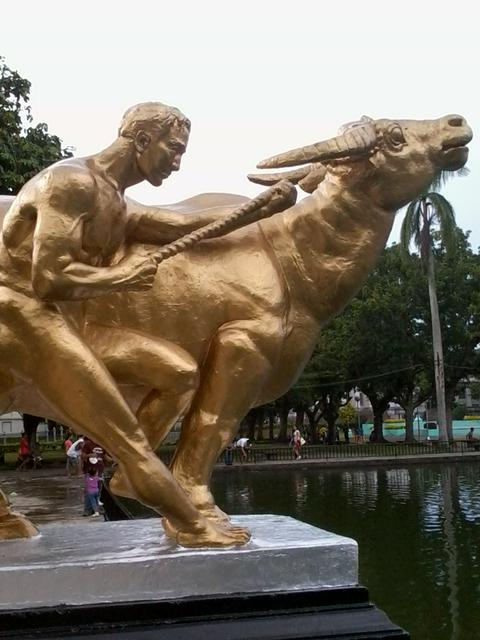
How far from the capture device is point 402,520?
12.9m

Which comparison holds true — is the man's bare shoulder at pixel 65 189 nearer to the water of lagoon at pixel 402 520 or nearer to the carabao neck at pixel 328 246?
the carabao neck at pixel 328 246

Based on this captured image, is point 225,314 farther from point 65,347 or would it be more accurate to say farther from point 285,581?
point 285,581

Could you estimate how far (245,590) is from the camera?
2.87 m

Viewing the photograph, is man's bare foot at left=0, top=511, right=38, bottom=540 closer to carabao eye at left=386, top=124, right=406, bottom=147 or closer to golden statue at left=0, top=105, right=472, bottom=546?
golden statue at left=0, top=105, right=472, bottom=546

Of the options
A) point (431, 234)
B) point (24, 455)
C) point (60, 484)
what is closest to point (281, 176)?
point (60, 484)

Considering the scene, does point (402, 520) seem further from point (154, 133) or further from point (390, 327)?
point (390, 327)

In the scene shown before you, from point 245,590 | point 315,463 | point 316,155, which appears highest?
point 316,155

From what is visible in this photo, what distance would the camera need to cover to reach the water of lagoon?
7660 millimetres

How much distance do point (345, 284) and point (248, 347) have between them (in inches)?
22.7

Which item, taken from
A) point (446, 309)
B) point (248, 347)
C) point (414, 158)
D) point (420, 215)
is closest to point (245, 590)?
point (248, 347)

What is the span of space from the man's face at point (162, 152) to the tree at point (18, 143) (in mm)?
13245

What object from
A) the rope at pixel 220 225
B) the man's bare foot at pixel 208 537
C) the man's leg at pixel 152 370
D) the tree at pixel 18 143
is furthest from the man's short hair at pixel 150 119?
the tree at pixel 18 143

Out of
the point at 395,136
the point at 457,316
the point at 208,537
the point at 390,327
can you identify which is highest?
the point at 457,316

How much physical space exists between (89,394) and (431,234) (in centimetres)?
3019
